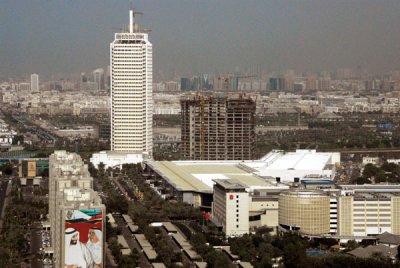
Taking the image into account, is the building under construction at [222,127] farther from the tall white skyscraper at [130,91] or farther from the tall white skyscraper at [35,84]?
the tall white skyscraper at [35,84]

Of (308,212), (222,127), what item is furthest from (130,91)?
(308,212)

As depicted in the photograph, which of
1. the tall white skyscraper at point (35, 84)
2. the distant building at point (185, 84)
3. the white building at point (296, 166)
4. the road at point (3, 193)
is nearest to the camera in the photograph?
the road at point (3, 193)

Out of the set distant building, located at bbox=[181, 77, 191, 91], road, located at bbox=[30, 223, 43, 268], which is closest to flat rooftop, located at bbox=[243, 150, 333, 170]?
road, located at bbox=[30, 223, 43, 268]

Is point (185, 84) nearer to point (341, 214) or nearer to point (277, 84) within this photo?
point (277, 84)

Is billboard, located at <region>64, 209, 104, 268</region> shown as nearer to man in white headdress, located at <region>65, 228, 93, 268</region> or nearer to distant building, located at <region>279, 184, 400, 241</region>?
man in white headdress, located at <region>65, 228, 93, 268</region>

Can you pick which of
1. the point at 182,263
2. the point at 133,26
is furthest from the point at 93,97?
the point at 182,263

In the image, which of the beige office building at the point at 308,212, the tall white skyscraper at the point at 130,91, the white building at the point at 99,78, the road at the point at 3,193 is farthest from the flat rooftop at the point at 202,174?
the white building at the point at 99,78
